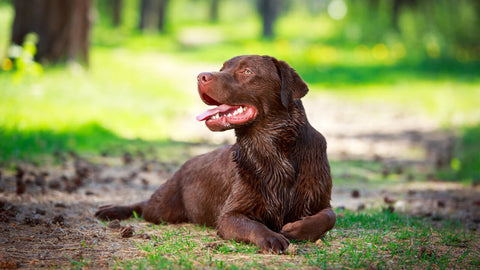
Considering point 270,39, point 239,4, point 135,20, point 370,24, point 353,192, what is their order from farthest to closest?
point 239,4
point 135,20
point 270,39
point 370,24
point 353,192

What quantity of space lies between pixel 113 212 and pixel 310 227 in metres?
2.43

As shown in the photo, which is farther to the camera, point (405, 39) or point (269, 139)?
point (405, 39)

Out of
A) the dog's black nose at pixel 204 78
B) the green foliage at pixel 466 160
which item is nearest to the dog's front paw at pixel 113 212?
the dog's black nose at pixel 204 78

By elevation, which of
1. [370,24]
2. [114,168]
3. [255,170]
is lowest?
[114,168]

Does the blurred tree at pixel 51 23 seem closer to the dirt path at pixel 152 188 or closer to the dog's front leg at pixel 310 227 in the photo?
the dirt path at pixel 152 188

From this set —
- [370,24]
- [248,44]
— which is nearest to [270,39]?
[248,44]

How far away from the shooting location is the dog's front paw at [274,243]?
446 centimetres

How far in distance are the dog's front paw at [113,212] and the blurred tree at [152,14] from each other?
126ft

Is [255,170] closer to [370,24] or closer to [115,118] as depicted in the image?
[115,118]

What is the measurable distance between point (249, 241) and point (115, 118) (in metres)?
9.19

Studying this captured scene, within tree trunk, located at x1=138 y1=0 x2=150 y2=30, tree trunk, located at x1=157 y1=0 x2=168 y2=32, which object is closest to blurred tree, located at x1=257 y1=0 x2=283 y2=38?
tree trunk, located at x1=138 y1=0 x2=150 y2=30

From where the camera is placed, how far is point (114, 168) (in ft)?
31.2

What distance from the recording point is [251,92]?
5004 millimetres

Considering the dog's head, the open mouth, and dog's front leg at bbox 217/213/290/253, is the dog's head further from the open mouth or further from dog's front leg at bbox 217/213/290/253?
dog's front leg at bbox 217/213/290/253
